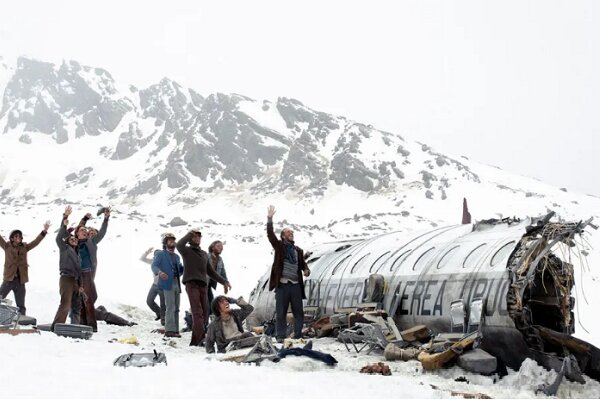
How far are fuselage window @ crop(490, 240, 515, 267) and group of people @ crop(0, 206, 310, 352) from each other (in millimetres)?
3498

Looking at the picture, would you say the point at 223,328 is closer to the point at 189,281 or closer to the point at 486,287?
the point at 189,281

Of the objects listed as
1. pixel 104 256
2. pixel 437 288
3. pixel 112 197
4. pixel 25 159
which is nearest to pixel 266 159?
pixel 112 197

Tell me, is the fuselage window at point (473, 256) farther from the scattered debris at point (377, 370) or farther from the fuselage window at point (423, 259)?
the scattered debris at point (377, 370)

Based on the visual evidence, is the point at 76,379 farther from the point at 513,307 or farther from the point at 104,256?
the point at 104,256

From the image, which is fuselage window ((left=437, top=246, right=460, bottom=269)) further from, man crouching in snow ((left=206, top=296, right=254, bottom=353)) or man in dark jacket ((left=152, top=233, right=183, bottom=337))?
man in dark jacket ((left=152, top=233, right=183, bottom=337))

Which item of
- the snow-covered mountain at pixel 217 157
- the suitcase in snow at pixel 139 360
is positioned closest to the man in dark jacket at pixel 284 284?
the suitcase in snow at pixel 139 360

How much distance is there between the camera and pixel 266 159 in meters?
98.1

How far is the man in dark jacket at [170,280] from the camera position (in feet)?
40.0

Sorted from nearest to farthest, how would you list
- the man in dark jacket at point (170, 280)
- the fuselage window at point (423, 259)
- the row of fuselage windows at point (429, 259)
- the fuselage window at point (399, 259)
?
the row of fuselage windows at point (429, 259) < the fuselage window at point (423, 259) < the fuselage window at point (399, 259) < the man in dark jacket at point (170, 280)

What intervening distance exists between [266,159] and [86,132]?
58.0m

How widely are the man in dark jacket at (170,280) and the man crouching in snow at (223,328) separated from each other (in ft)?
6.72

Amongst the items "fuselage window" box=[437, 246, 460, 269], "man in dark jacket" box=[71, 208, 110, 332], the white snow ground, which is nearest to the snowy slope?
the white snow ground

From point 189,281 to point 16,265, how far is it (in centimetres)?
373

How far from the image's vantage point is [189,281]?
37.1 ft
